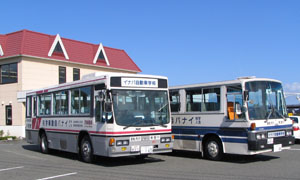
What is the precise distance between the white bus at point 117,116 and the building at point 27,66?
16.7 meters

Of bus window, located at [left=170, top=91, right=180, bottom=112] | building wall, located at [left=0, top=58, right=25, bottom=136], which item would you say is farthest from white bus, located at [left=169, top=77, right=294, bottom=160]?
building wall, located at [left=0, top=58, right=25, bottom=136]

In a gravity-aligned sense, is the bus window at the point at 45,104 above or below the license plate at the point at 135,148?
above

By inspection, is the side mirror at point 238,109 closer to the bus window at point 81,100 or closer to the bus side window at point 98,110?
the bus side window at point 98,110

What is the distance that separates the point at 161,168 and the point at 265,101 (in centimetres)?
404

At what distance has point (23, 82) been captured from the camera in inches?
1144

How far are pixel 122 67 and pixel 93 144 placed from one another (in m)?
26.5

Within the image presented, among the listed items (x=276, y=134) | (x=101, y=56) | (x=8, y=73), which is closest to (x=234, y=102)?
(x=276, y=134)

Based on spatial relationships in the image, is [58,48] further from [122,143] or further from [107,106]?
[122,143]

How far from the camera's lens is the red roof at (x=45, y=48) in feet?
97.8

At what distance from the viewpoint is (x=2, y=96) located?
3066 centimetres

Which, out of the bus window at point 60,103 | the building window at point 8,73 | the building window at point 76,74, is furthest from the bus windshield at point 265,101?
the building window at point 76,74

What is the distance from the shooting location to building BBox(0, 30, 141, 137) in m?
29.2

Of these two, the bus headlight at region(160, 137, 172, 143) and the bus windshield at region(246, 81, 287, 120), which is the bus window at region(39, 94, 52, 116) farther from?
the bus windshield at region(246, 81, 287, 120)

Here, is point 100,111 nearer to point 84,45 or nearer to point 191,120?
point 191,120
